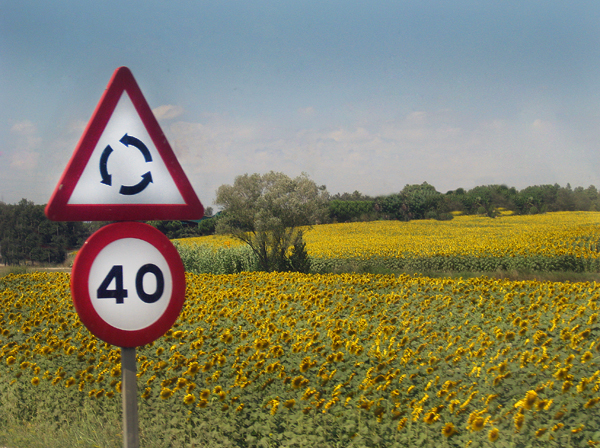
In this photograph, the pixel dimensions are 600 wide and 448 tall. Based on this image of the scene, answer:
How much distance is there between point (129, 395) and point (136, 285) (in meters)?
0.49

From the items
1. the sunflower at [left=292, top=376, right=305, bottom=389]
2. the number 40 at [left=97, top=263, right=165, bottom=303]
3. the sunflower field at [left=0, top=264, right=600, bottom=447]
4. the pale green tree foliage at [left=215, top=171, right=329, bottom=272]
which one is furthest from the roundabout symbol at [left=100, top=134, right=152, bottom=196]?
the pale green tree foliage at [left=215, top=171, right=329, bottom=272]

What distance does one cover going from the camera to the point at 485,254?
50.4 feet

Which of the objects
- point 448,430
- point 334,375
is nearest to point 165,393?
point 334,375

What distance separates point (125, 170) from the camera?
6.17 feet

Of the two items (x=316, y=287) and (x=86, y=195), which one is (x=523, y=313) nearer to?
(x=316, y=287)

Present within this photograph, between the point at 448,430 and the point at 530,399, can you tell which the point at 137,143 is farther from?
the point at 530,399

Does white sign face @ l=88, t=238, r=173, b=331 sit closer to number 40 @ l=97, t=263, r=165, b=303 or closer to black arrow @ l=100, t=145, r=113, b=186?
number 40 @ l=97, t=263, r=165, b=303

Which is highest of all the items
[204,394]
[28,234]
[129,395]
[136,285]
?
[28,234]

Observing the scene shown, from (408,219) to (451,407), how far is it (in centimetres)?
4349

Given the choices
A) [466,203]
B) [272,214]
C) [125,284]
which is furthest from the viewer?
[466,203]

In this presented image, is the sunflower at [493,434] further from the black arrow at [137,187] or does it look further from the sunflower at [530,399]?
the black arrow at [137,187]

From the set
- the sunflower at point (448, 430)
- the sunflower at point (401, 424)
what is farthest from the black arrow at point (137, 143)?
the sunflower at point (448, 430)

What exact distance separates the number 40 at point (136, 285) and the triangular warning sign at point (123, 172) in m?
0.22

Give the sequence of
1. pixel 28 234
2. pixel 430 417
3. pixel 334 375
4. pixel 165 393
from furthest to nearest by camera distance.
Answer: pixel 28 234
pixel 334 375
pixel 165 393
pixel 430 417
